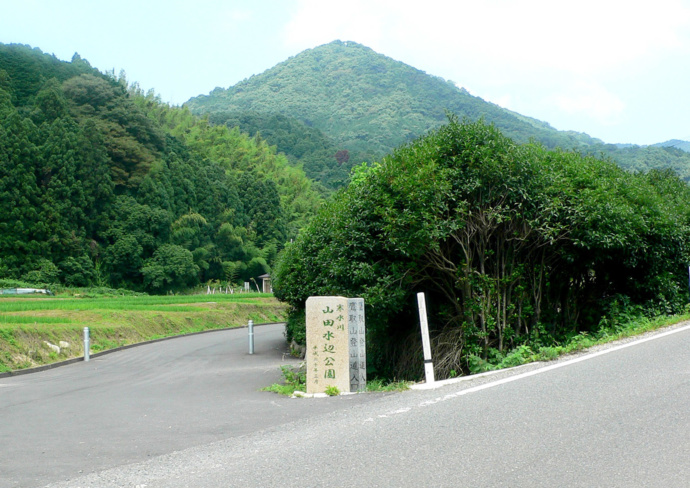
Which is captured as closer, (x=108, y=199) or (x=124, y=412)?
(x=124, y=412)

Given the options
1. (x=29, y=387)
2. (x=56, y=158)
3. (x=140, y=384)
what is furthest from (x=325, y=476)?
(x=56, y=158)

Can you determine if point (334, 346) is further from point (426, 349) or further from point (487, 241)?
point (487, 241)

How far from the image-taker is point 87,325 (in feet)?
83.3

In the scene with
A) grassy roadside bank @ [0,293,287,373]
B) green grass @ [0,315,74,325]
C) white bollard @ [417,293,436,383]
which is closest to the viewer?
white bollard @ [417,293,436,383]

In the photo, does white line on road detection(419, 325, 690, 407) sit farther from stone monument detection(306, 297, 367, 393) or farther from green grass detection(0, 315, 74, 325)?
green grass detection(0, 315, 74, 325)

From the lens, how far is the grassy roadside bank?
18.6 metres

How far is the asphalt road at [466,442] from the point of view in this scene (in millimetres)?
4578

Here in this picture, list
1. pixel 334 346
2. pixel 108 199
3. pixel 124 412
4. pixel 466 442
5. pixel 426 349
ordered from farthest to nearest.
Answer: pixel 108 199 → pixel 334 346 → pixel 124 412 → pixel 426 349 → pixel 466 442

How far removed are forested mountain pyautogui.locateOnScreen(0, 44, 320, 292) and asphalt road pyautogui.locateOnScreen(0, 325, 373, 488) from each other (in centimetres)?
4469

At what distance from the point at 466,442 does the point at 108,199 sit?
216 feet

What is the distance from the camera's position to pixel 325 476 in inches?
185

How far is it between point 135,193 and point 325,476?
231 ft

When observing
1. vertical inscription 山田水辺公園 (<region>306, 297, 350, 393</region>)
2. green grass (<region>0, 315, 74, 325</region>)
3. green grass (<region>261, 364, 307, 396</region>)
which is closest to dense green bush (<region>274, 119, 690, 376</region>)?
green grass (<region>261, 364, 307, 396</region>)

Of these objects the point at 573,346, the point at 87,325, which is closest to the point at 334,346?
the point at 573,346
